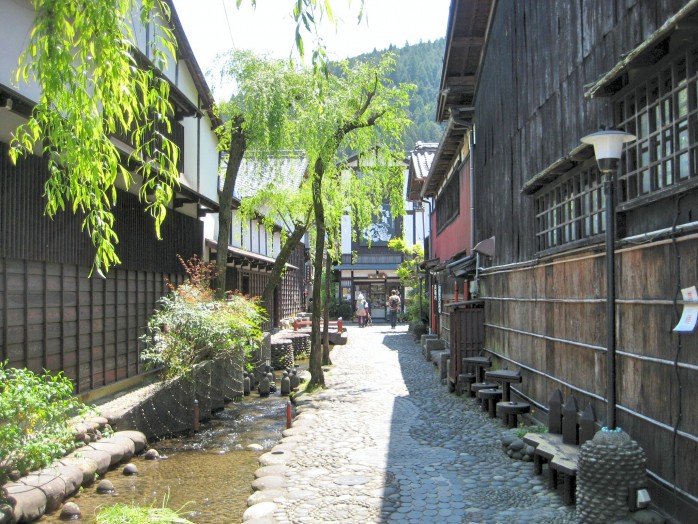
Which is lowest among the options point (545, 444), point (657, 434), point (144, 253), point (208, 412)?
point (208, 412)

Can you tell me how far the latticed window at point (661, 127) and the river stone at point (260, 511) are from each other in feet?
15.5

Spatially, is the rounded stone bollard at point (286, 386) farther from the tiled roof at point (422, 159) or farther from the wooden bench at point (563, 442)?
the tiled roof at point (422, 159)

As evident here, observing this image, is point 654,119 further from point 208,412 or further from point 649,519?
point 208,412

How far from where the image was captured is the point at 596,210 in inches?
287

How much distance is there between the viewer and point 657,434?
543cm

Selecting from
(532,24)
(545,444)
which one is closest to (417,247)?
(532,24)

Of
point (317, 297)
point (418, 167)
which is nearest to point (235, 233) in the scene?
point (418, 167)

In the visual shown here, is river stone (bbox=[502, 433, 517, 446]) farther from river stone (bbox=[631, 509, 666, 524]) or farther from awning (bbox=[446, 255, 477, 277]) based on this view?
awning (bbox=[446, 255, 477, 277])

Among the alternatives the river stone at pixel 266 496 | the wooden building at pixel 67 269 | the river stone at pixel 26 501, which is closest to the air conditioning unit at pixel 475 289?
the wooden building at pixel 67 269

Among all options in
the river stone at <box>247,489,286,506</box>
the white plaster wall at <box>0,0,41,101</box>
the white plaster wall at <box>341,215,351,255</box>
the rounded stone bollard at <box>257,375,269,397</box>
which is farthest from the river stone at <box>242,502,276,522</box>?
the white plaster wall at <box>341,215,351,255</box>

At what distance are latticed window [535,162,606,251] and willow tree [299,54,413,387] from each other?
6176 mm

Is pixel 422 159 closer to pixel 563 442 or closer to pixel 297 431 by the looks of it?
pixel 297 431

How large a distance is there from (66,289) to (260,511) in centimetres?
632

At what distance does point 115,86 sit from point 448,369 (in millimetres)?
10836
